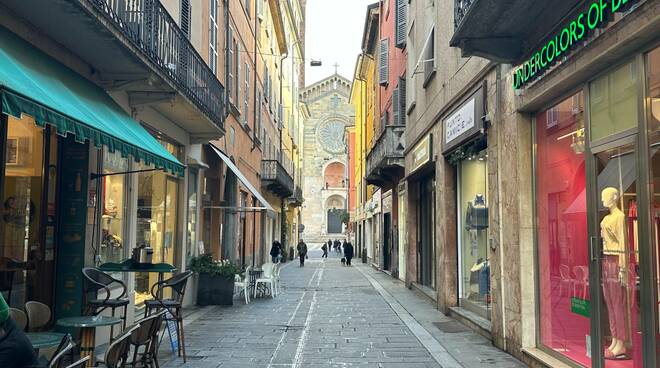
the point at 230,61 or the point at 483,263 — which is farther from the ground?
the point at 230,61

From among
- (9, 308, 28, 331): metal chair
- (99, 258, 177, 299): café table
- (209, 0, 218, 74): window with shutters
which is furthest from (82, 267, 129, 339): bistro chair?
(209, 0, 218, 74): window with shutters

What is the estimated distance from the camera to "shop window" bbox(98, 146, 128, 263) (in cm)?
843

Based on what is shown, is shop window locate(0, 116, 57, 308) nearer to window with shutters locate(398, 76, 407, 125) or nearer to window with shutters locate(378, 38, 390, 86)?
window with shutters locate(398, 76, 407, 125)

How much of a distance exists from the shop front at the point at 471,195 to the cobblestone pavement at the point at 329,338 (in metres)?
0.86

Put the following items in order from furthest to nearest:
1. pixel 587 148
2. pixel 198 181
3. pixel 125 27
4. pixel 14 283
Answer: pixel 198 181 < pixel 125 27 < pixel 14 283 < pixel 587 148

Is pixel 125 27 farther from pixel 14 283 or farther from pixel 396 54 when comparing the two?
pixel 396 54

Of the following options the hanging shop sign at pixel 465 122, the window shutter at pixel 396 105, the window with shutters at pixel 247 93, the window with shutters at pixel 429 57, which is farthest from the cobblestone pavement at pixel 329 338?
the window with shutters at pixel 247 93

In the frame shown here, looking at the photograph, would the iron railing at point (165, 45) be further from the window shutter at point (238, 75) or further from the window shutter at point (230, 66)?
the window shutter at point (238, 75)

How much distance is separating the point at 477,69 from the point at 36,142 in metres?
6.33

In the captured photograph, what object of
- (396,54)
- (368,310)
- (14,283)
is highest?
(396,54)

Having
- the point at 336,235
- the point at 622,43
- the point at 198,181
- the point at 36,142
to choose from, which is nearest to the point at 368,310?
the point at 198,181

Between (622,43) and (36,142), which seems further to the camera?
(36,142)

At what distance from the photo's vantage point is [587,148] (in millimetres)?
6160

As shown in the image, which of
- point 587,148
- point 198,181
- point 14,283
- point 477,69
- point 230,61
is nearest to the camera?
point 587,148
